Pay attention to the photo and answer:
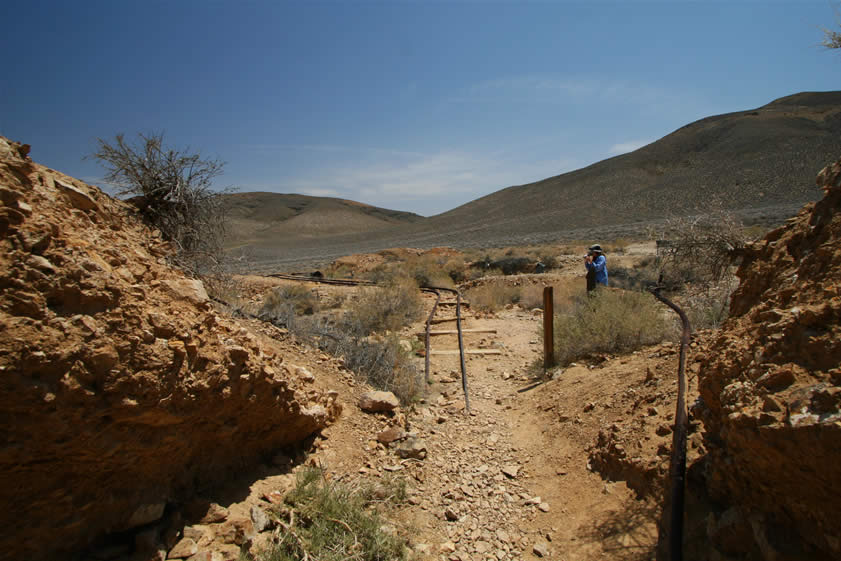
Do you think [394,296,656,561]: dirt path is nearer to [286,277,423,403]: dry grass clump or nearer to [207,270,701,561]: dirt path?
[207,270,701,561]: dirt path

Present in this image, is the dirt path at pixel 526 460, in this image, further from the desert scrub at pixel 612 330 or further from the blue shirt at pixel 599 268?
the blue shirt at pixel 599 268

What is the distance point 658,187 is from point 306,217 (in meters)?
86.2

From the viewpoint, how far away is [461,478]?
14.4 ft

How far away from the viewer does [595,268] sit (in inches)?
390

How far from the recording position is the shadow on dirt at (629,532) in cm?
297

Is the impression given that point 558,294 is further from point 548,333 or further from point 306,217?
point 306,217

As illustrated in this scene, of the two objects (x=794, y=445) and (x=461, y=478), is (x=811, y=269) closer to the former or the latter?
(x=794, y=445)

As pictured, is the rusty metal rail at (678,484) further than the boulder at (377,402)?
No

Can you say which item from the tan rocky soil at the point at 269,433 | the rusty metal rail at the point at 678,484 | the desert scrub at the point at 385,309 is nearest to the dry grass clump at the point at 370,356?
the tan rocky soil at the point at 269,433

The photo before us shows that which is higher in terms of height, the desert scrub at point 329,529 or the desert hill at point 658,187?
the desert hill at point 658,187

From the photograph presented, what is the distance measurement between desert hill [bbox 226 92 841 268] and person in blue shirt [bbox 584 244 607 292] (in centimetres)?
3598

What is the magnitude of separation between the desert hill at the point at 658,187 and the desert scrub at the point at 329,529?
138 feet

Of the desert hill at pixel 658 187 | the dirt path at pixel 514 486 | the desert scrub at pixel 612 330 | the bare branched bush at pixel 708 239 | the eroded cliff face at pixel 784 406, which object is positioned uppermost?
the desert hill at pixel 658 187

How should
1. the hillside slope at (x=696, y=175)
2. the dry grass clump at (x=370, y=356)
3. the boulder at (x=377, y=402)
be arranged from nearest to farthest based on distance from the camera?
the boulder at (x=377, y=402) < the dry grass clump at (x=370, y=356) < the hillside slope at (x=696, y=175)
